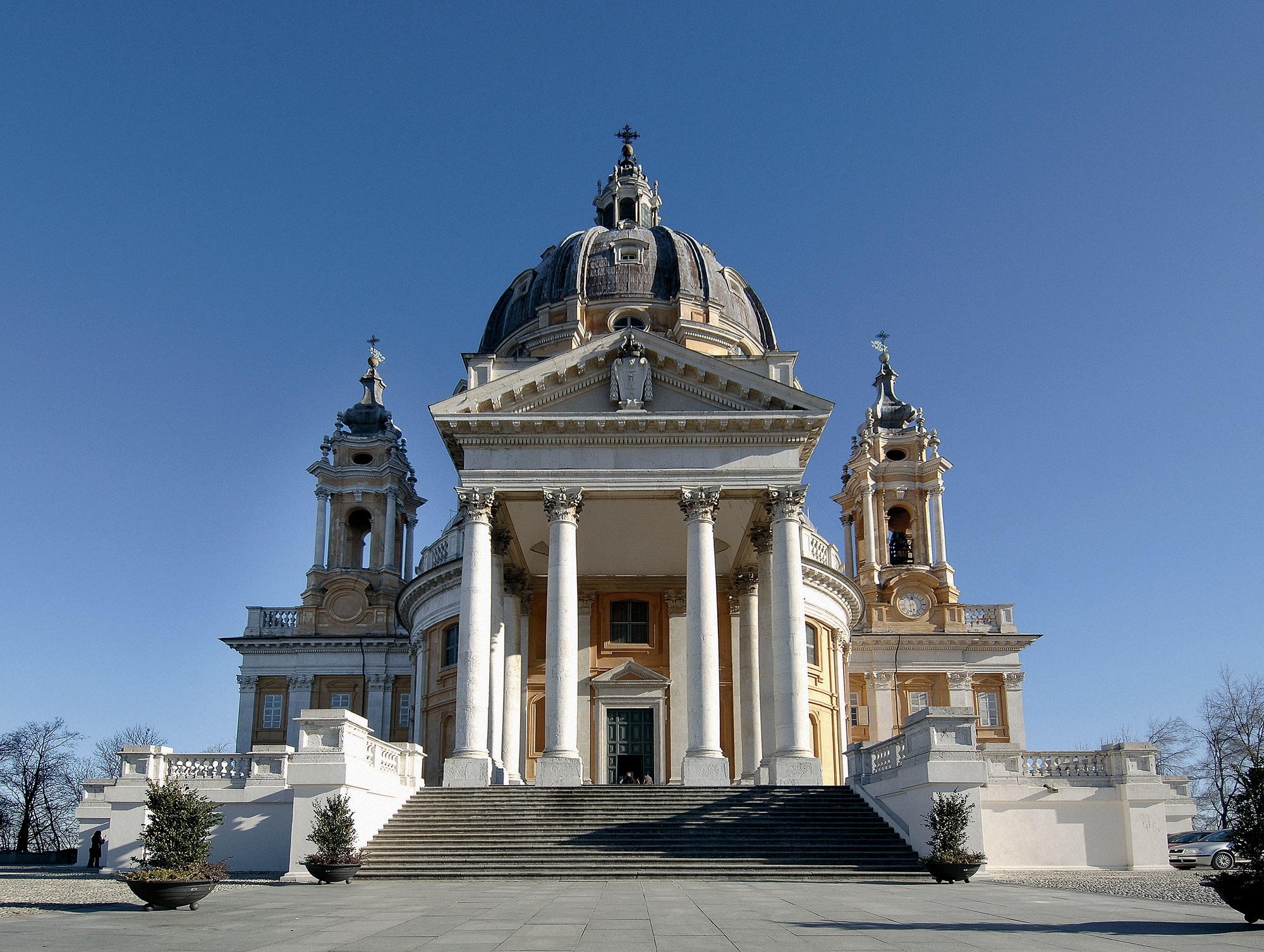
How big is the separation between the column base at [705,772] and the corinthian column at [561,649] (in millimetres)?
2668

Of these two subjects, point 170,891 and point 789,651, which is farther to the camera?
point 789,651

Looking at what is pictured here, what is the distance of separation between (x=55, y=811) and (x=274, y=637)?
1334 inches

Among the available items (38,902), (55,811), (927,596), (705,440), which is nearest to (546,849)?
(38,902)

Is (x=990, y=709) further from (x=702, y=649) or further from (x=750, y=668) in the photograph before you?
(x=702, y=649)

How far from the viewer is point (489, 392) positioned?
29641mm

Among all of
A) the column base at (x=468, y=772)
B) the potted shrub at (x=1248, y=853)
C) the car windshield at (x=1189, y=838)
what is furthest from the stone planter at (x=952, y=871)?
the car windshield at (x=1189, y=838)

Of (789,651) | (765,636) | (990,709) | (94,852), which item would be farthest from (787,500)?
(990,709)

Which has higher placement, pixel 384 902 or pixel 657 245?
pixel 657 245

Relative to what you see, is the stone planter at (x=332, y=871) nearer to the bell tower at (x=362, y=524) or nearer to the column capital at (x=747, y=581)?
the column capital at (x=747, y=581)

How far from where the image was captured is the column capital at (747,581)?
116 feet

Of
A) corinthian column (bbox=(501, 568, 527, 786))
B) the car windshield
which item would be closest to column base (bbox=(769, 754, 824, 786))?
corinthian column (bbox=(501, 568, 527, 786))

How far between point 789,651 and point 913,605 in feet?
86.3

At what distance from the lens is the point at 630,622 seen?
3897 cm

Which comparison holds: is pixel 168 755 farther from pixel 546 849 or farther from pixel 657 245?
pixel 657 245
